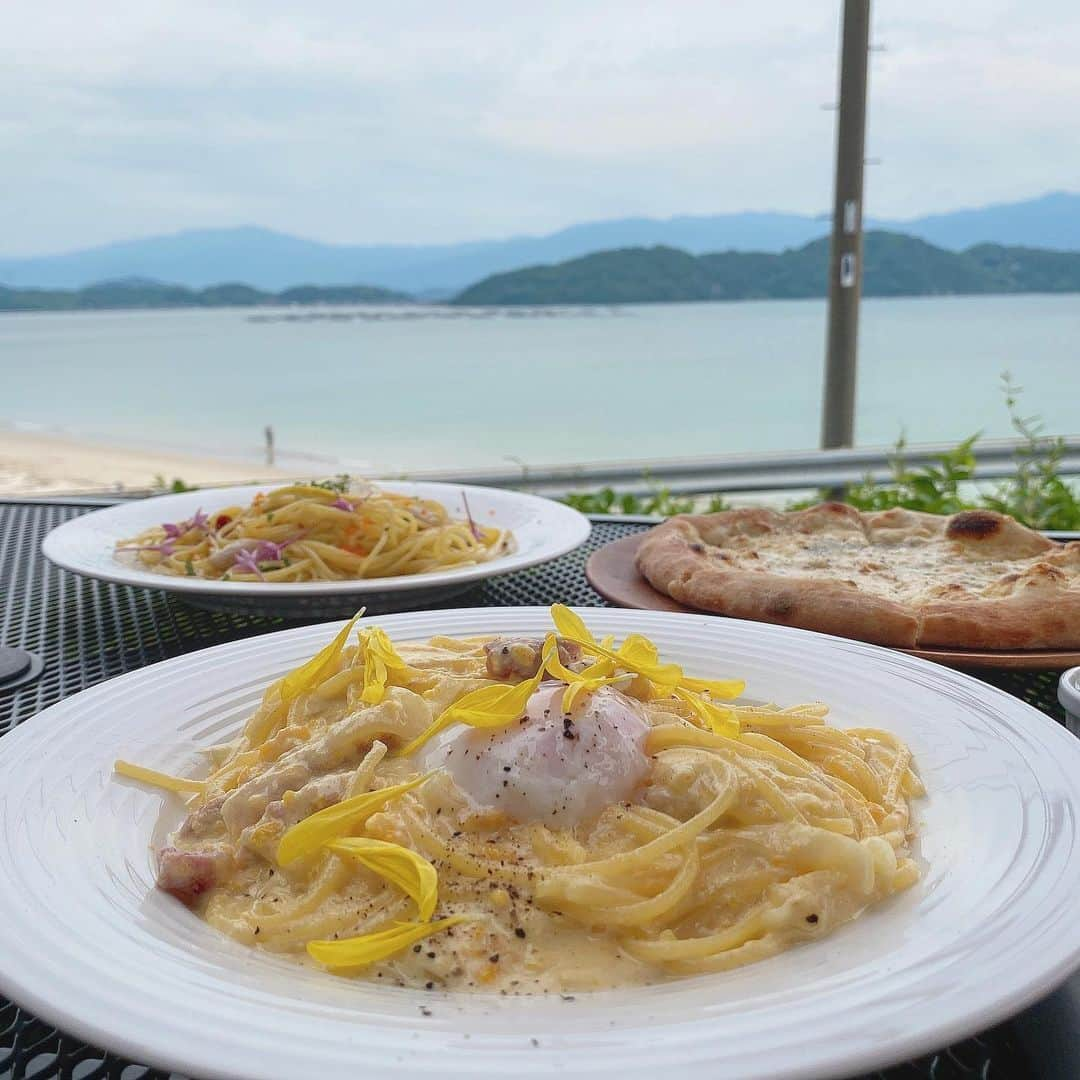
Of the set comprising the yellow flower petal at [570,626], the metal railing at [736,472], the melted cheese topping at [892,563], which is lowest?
the metal railing at [736,472]

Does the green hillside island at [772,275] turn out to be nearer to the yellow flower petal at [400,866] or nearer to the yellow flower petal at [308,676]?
the yellow flower petal at [308,676]

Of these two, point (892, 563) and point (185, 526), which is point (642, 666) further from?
point (185, 526)

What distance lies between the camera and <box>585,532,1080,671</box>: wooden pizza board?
2.03 meters

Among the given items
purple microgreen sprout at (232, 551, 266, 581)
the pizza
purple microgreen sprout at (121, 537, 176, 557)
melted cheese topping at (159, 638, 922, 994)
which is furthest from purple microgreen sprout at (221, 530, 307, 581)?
melted cheese topping at (159, 638, 922, 994)

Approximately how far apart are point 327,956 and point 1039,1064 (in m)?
0.77

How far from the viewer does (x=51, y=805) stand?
1.39 meters

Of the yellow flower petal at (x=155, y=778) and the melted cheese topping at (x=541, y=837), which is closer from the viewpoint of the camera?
the melted cheese topping at (x=541, y=837)

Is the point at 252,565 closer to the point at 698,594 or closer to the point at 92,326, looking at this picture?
the point at 698,594

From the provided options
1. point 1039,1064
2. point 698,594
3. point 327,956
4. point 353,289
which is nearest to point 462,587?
point 698,594

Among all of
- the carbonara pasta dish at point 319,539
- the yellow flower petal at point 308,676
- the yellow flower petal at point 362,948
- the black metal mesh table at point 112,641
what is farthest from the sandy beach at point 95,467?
the yellow flower petal at point 362,948

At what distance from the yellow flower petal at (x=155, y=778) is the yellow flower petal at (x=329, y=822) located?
302 millimetres

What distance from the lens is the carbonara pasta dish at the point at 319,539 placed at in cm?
312

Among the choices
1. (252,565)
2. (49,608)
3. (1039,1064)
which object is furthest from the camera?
(252,565)

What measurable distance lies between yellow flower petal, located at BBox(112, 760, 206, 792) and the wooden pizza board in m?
1.10
